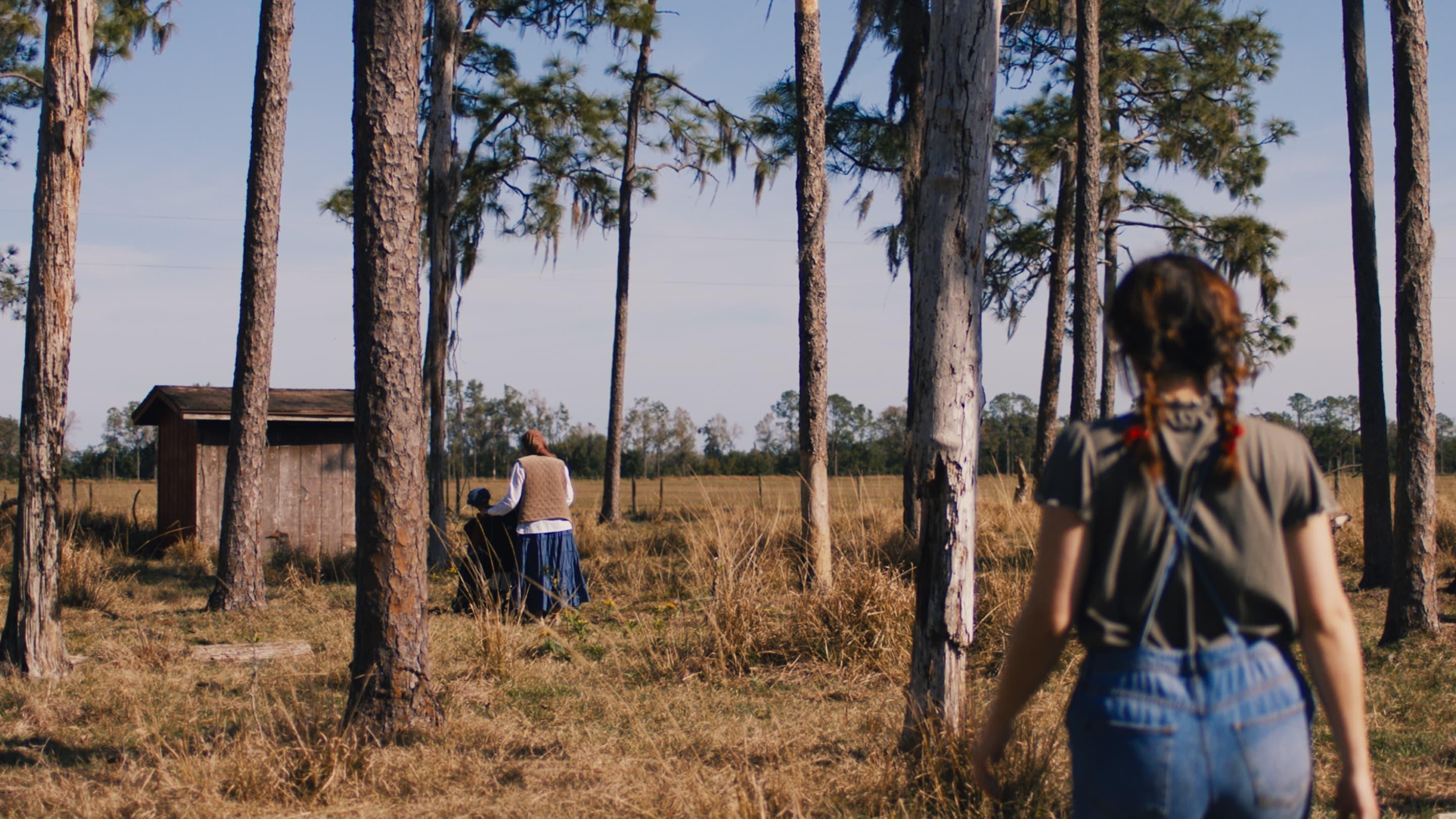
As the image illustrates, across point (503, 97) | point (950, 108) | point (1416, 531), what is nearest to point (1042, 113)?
point (503, 97)

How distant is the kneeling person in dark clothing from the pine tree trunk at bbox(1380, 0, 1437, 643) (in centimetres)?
649

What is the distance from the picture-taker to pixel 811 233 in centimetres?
959

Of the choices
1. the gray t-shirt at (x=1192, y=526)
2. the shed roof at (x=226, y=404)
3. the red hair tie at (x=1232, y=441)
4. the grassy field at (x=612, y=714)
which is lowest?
the grassy field at (x=612, y=714)

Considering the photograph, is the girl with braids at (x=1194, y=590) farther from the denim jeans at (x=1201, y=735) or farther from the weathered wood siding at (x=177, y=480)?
the weathered wood siding at (x=177, y=480)

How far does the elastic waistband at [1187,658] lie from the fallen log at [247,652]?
626 cm

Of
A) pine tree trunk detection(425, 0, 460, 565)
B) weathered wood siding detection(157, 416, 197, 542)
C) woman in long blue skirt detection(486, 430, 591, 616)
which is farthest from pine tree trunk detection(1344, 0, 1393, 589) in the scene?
weathered wood siding detection(157, 416, 197, 542)

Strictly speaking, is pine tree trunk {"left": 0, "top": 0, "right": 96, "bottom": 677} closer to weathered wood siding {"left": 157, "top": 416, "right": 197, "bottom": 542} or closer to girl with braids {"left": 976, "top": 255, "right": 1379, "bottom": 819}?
girl with braids {"left": 976, "top": 255, "right": 1379, "bottom": 819}

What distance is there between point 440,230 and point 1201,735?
11.5 meters

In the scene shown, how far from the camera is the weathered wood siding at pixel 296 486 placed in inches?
553

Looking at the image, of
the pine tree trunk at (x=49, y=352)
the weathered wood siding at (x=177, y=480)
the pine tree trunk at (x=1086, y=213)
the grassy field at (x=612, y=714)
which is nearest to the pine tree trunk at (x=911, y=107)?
the pine tree trunk at (x=1086, y=213)

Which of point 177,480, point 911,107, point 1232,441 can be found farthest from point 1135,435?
point 177,480

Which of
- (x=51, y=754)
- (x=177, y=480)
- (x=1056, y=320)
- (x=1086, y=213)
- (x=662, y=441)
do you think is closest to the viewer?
(x=51, y=754)

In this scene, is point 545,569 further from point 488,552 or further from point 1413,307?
point 1413,307

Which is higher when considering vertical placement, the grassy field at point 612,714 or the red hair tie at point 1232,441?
the red hair tie at point 1232,441
